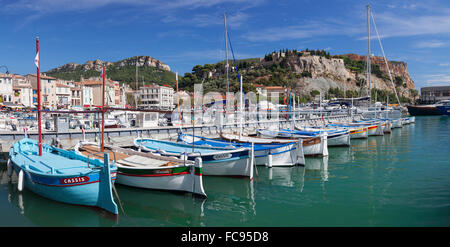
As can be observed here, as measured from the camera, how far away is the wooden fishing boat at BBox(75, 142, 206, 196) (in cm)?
1426

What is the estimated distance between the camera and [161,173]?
1473 cm

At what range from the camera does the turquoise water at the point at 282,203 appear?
11.9m

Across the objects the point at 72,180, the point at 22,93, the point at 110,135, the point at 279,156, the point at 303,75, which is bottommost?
the point at 279,156

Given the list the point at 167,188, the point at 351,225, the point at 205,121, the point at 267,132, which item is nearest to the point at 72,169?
the point at 167,188

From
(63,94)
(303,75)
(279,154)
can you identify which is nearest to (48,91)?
(63,94)

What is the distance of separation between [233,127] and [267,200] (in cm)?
2165

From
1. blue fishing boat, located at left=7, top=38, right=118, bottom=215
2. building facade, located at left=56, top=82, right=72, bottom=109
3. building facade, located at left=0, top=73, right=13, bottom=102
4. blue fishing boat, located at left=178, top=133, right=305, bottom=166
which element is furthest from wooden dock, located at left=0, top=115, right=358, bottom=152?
building facade, located at left=56, top=82, right=72, bottom=109

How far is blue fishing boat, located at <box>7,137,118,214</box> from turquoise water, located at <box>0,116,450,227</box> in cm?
51

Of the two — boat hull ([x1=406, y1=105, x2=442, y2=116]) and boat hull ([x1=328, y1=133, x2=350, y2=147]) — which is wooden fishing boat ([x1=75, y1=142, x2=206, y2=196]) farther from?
boat hull ([x1=406, y1=105, x2=442, y2=116])

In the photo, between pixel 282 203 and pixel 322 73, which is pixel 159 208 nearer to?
pixel 282 203

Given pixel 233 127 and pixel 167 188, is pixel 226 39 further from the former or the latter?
pixel 167 188

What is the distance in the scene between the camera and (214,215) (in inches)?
499

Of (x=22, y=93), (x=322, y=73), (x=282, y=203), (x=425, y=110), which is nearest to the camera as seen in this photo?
(x=282, y=203)

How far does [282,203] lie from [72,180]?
923 centimetres
